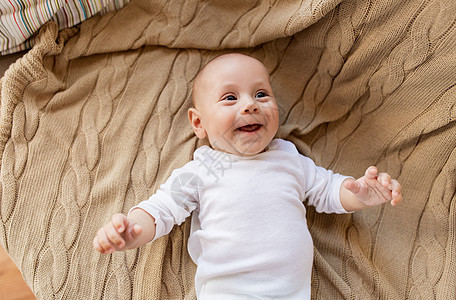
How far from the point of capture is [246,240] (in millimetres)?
1013

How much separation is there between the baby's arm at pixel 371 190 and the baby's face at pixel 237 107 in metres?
0.26

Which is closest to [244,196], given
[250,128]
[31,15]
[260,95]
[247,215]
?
[247,215]

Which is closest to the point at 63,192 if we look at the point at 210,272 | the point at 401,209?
the point at 210,272

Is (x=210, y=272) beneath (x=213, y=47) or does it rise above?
beneath

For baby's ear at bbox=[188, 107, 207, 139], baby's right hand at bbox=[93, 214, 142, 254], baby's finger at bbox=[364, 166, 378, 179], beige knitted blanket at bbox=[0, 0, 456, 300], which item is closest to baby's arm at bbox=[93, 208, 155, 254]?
baby's right hand at bbox=[93, 214, 142, 254]

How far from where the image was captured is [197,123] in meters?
1.17

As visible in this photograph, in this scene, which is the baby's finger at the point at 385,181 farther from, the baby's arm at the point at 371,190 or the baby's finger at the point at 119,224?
the baby's finger at the point at 119,224

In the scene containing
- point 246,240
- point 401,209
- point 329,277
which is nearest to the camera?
point 246,240

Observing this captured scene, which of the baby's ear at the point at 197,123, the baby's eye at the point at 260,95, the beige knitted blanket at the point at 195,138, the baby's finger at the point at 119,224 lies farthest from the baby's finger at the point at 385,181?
the baby's finger at the point at 119,224

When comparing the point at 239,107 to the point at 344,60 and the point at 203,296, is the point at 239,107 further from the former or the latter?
the point at 203,296

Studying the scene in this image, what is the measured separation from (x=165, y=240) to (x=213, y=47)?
64 centimetres

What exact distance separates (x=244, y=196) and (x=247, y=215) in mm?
52

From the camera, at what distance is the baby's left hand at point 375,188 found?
95 centimetres

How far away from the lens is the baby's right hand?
2.91ft
